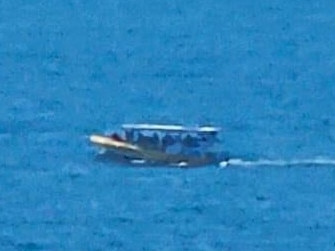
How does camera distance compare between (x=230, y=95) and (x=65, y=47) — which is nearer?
(x=230, y=95)

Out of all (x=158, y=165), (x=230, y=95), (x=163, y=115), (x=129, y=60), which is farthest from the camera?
(x=129, y=60)

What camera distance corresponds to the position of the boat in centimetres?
1408

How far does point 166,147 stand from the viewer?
46.2ft

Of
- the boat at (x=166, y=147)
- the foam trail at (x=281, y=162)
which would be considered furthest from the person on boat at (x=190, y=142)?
the foam trail at (x=281, y=162)

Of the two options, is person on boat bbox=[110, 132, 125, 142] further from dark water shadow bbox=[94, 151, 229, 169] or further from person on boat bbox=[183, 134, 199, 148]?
person on boat bbox=[183, 134, 199, 148]

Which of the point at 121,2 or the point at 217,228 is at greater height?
the point at 217,228

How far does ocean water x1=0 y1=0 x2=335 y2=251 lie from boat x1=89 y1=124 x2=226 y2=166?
107 millimetres

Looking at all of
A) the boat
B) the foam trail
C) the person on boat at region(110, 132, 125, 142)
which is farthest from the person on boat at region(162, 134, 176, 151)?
the foam trail

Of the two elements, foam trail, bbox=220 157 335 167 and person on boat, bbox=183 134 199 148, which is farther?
foam trail, bbox=220 157 335 167

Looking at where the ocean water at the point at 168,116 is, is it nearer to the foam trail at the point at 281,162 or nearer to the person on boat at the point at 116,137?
the foam trail at the point at 281,162

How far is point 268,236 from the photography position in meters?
11.8

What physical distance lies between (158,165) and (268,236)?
2.40 m

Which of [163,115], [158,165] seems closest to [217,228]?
[158,165]

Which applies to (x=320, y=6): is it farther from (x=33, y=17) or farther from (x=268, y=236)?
(x=268, y=236)
